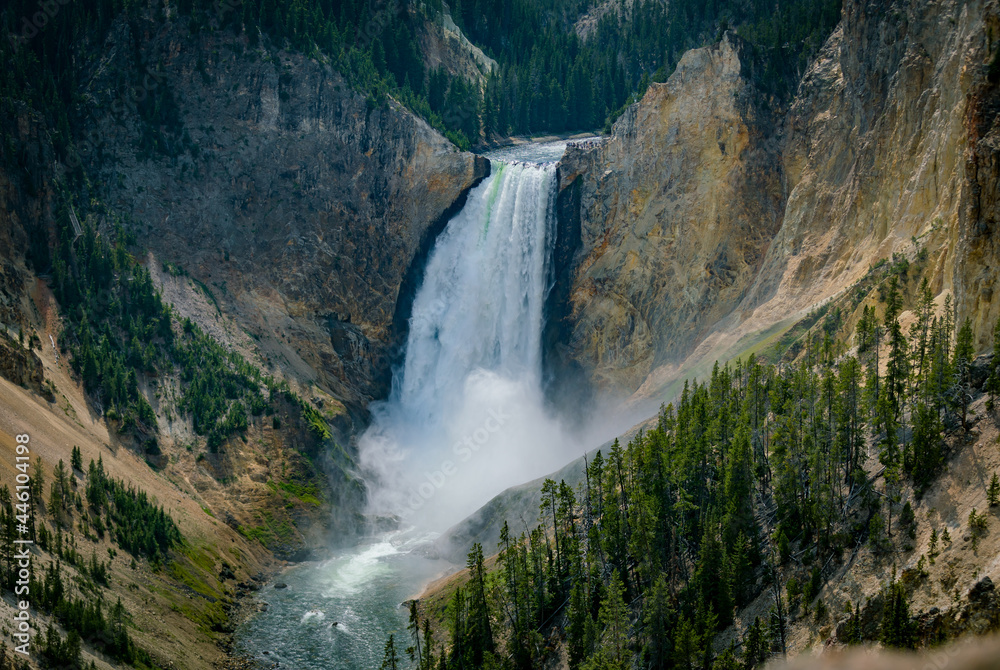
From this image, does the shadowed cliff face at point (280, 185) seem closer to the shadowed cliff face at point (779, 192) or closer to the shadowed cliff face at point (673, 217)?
the shadowed cliff face at point (673, 217)

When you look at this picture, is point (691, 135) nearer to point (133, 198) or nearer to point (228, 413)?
point (228, 413)

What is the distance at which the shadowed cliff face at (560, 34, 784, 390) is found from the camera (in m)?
77.3

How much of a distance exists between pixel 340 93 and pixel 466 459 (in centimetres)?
4544

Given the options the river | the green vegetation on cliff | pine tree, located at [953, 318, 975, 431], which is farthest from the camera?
the river

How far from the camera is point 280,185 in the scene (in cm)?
9456

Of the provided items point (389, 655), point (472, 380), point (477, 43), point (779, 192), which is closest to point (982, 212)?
point (779, 192)

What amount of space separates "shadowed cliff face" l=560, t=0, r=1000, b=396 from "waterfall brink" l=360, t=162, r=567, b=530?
562cm

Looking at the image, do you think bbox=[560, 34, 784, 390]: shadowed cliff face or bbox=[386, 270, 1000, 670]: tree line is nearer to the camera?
bbox=[386, 270, 1000, 670]: tree line

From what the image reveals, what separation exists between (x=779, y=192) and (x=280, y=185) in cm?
5361

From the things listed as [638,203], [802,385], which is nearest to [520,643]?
[802,385]

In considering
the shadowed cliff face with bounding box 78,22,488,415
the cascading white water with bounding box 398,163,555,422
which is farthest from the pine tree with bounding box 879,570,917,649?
the shadowed cliff face with bounding box 78,22,488,415

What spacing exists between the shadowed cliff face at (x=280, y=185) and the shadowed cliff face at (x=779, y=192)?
67.6 feet

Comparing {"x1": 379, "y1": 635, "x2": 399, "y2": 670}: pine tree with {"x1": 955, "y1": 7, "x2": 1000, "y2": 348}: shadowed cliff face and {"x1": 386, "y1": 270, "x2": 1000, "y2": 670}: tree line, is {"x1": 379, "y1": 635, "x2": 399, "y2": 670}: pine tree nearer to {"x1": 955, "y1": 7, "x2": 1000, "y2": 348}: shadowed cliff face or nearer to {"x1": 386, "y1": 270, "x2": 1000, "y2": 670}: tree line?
{"x1": 386, "y1": 270, "x2": 1000, "y2": 670}: tree line

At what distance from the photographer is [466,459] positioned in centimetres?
8944
